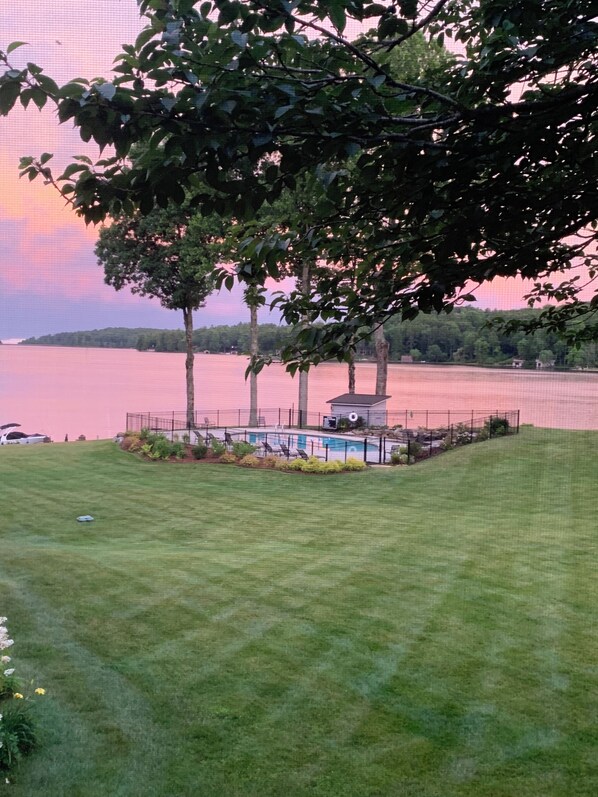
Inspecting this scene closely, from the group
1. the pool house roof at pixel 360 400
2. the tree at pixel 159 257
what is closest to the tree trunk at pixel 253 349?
the tree at pixel 159 257

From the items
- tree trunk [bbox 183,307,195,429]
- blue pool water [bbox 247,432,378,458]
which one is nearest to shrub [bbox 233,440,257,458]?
blue pool water [bbox 247,432,378,458]

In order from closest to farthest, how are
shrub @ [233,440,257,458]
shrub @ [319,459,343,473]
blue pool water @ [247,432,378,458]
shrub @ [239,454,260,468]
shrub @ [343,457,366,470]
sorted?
1. shrub @ [319,459,343,473]
2. shrub @ [343,457,366,470]
3. shrub @ [239,454,260,468]
4. shrub @ [233,440,257,458]
5. blue pool water @ [247,432,378,458]

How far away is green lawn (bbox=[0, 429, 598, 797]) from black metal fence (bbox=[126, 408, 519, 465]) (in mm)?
8804

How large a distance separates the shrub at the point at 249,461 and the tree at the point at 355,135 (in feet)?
47.2

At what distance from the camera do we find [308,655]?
206 inches

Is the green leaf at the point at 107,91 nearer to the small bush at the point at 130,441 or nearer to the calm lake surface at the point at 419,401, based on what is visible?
the calm lake surface at the point at 419,401

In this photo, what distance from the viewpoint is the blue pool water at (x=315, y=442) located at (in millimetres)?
22594

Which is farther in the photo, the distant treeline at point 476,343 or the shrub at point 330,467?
the shrub at point 330,467

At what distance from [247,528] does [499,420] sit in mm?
13649

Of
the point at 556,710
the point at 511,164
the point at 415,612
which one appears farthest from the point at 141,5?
the point at 415,612

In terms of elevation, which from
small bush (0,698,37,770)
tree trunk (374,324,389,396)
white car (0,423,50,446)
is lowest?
white car (0,423,50,446)

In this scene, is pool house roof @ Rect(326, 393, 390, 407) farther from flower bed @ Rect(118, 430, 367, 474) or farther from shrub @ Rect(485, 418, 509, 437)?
flower bed @ Rect(118, 430, 367, 474)

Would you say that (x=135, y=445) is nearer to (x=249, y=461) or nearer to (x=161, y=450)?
(x=161, y=450)

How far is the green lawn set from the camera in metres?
3.77
